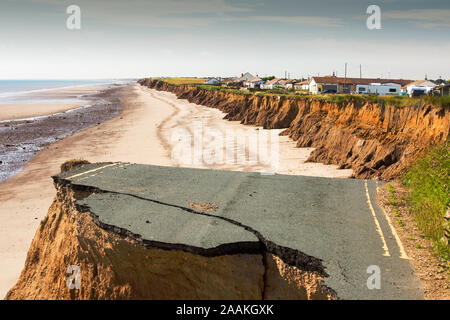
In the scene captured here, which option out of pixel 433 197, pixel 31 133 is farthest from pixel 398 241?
pixel 31 133

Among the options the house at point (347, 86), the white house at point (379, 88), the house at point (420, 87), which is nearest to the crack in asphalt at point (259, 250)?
the house at point (347, 86)

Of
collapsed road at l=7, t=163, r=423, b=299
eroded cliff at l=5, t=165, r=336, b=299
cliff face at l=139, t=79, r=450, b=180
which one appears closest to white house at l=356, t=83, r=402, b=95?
cliff face at l=139, t=79, r=450, b=180

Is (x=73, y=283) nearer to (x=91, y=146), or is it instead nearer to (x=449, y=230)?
(x=449, y=230)

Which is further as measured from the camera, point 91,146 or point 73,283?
point 91,146
